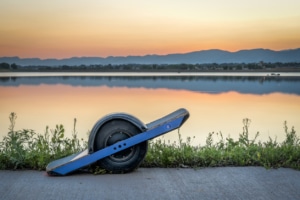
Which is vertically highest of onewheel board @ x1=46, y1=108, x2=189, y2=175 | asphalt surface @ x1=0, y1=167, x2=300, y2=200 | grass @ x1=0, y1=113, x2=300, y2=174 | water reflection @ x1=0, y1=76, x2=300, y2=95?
onewheel board @ x1=46, y1=108, x2=189, y2=175

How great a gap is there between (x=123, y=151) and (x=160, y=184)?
2.44 feet

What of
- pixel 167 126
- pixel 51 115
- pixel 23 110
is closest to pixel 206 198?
pixel 167 126

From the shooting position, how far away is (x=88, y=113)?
1086 inches

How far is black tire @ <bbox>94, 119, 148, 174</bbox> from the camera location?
733 centimetres

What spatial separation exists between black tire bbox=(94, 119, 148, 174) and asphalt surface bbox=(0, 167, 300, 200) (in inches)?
4.8

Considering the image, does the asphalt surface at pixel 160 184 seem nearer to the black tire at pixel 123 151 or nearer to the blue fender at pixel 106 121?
the black tire at pixel 123 151

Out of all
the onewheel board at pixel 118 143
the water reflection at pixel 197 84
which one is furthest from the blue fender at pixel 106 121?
the water reflection at pixel 197 84

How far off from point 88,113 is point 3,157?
19.8 meters

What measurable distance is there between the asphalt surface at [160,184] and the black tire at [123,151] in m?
0.12

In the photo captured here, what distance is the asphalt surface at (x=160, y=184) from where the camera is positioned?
6.46 metres

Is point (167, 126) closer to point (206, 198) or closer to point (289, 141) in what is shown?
point (206, 198)

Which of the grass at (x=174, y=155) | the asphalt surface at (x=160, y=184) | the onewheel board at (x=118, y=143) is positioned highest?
the onewheel board at (x=118, y=143)

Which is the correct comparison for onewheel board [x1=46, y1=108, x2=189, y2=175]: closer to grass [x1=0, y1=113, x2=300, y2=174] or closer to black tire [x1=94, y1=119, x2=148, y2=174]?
black tire [x1=94, y1=119, x2=148, y2=174]

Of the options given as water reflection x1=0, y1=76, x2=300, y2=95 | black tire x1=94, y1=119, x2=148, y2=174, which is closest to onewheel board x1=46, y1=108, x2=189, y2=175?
black tire x1=94, y1=119, x2=148, y2=174
